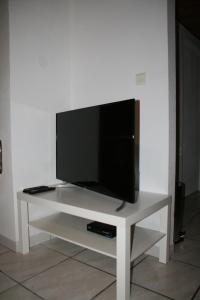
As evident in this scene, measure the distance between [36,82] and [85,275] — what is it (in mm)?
1628

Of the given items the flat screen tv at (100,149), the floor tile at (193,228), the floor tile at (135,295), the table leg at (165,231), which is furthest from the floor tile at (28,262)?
Answer: the floor tile at (193,228)

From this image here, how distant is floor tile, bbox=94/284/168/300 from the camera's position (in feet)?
4.48

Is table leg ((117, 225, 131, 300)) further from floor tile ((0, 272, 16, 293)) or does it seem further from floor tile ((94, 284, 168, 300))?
floor tile ((0, 272, 16, 293))

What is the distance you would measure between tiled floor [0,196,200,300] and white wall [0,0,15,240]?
24cm

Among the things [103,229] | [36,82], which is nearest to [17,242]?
[103,229]

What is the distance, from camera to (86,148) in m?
1.82

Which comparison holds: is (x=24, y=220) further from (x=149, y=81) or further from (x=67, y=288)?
(x=149, y=81)

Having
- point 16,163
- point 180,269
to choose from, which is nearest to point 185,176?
point 180,269

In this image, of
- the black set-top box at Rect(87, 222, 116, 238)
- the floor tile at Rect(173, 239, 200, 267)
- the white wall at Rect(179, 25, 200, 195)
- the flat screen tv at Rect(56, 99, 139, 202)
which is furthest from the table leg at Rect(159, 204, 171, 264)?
the white wall at Rect(179, 25, 200, 195)

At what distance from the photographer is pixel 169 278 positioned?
1542 mm

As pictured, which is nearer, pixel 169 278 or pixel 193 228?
pixel 169 278

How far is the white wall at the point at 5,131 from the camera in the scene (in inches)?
75.0

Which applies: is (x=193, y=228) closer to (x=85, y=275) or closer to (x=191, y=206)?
(x=191, y=206)

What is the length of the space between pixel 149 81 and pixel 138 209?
1.01 meters
